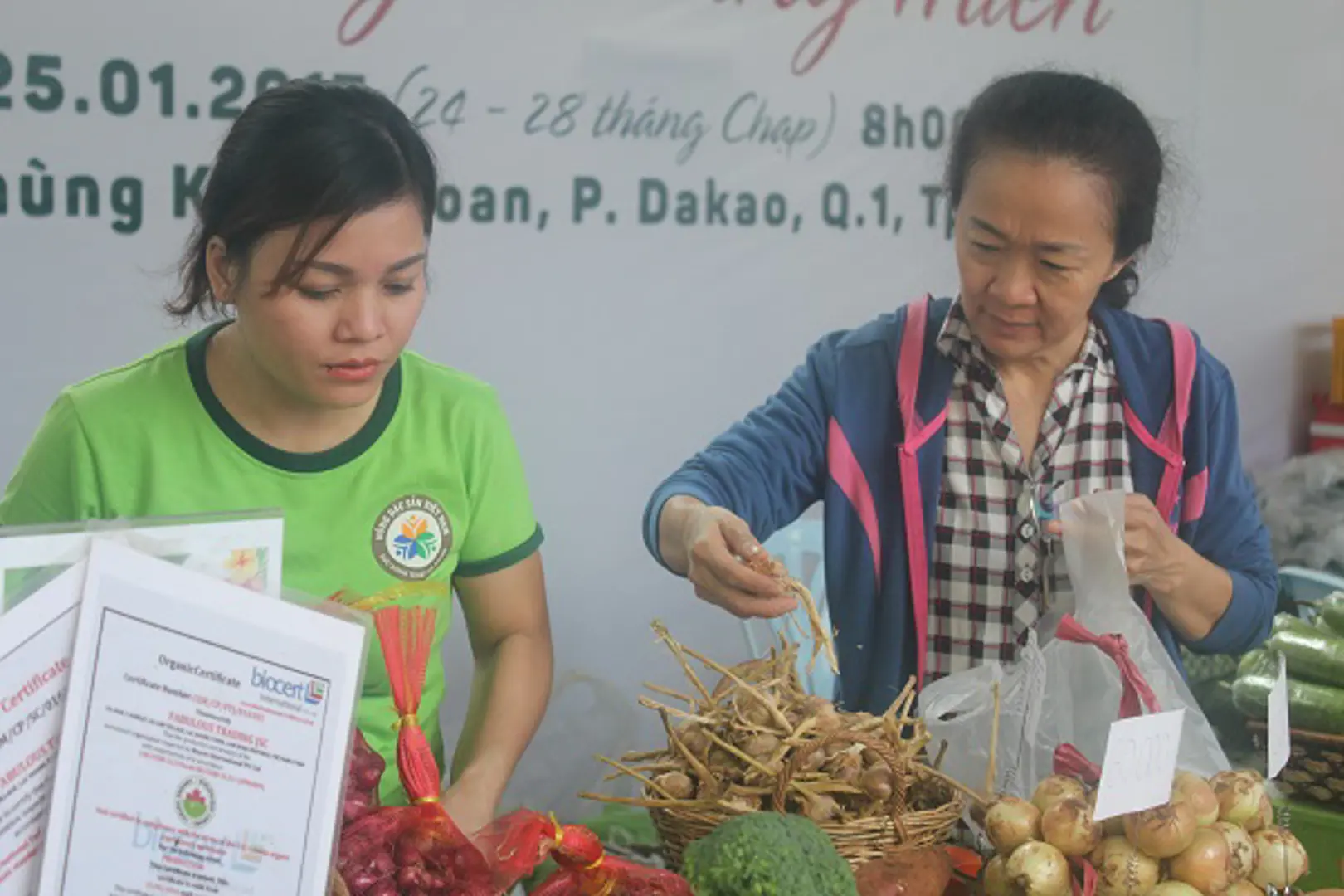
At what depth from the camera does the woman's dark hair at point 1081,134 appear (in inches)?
68.6

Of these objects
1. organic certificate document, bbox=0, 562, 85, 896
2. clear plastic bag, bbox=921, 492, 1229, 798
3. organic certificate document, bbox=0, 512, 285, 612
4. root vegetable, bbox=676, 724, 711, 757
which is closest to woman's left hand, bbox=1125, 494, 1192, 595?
clear plastic bag, bbox=921, 492, 1229, 798

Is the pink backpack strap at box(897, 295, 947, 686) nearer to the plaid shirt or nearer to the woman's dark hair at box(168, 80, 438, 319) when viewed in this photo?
the plaid shirt

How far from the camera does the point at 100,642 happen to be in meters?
0.90

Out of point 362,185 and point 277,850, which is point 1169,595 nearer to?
point 362,185

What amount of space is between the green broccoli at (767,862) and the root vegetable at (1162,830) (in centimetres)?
26

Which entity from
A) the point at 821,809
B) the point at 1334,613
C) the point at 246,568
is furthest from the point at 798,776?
the point at 1334,613

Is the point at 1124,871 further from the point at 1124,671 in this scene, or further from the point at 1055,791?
the point at 1124,671

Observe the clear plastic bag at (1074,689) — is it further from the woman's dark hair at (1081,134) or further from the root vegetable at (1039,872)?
the woman's dark hair at (1081,134)

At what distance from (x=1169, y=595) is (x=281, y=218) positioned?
106cm

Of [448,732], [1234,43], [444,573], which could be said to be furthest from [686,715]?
[1234,43]

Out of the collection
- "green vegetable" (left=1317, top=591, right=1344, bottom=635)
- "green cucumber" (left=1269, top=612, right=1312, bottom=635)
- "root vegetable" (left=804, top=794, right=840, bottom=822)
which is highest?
"green vegetable" (left=1317, top=591, right=1344, bottom=635)

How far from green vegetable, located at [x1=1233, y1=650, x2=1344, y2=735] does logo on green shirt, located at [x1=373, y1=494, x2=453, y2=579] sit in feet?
3.97

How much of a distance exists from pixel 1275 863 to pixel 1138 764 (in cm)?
20

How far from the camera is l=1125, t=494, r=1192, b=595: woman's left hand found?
5.31 ft
